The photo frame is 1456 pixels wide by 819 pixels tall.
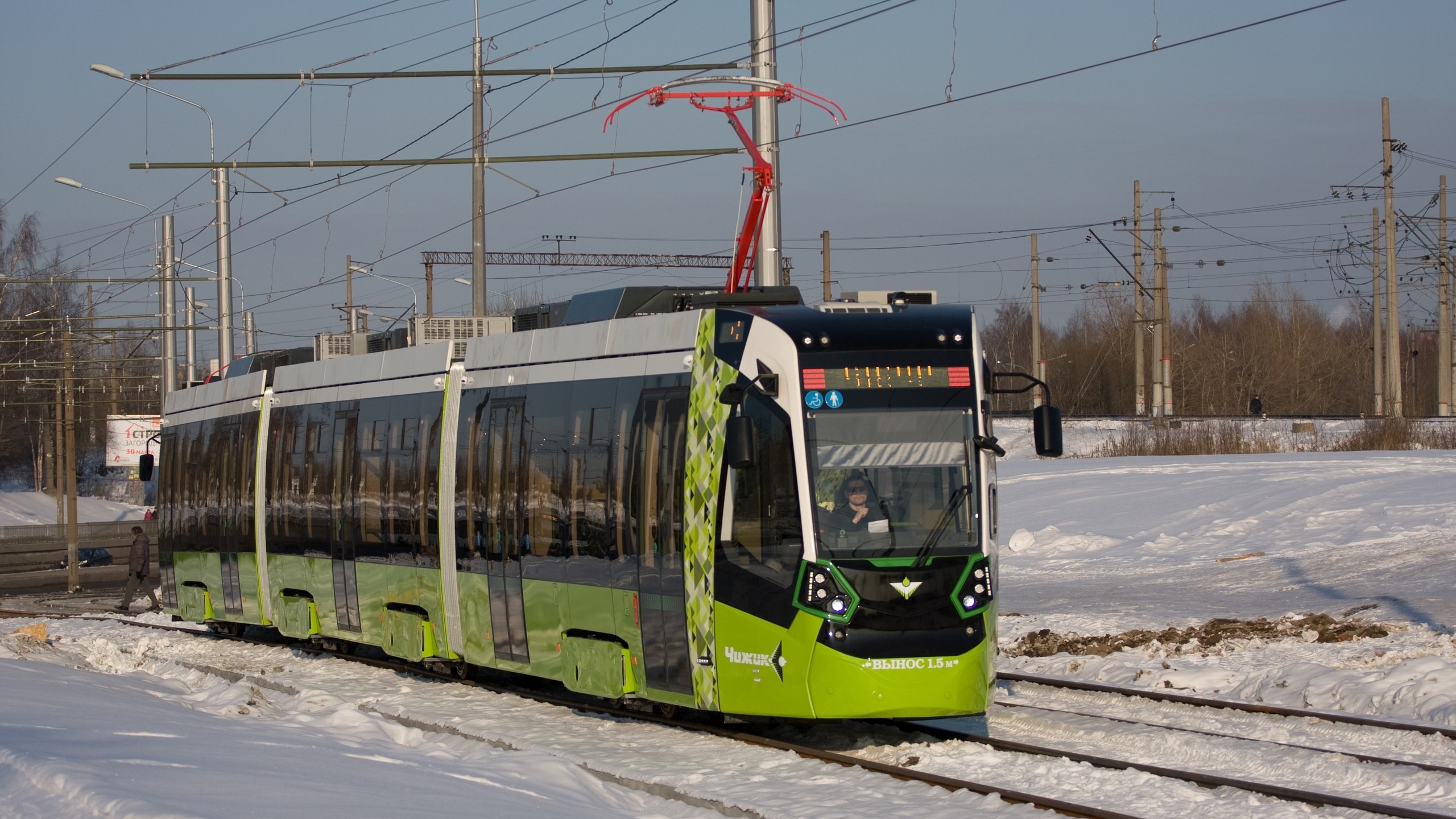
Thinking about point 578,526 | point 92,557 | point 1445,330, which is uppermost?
point 1445,330

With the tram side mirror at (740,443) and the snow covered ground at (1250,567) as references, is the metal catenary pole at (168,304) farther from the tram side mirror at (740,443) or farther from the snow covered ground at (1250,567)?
the tram side mirror at (740,443)

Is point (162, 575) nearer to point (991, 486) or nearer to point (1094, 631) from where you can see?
point (1094, 631)

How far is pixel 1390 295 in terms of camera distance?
4544cm

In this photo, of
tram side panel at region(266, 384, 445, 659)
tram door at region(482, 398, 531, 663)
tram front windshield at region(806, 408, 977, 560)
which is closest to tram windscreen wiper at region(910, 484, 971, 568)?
tram front windshield at region(806, 408, 977, 560)

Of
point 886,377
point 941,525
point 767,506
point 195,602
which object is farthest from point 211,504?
point 941,525

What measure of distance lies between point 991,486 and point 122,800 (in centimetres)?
656

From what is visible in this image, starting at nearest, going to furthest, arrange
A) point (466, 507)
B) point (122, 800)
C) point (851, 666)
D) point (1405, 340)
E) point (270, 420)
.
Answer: point (122, 800) → point (851, 666) → point (466, 507) → point (270, 420) → point (1405, 340)

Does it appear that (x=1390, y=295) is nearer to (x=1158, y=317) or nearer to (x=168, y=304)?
(x=1158, y=317)

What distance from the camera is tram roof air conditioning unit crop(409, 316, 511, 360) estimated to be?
1712 cm

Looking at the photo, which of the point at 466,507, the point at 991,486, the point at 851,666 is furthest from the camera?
the point at 466,507

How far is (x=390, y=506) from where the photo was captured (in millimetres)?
16578

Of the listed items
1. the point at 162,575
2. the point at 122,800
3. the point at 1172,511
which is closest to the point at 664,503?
the point at 122,800

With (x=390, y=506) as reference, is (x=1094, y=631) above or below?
below

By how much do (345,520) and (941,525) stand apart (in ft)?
29.6
